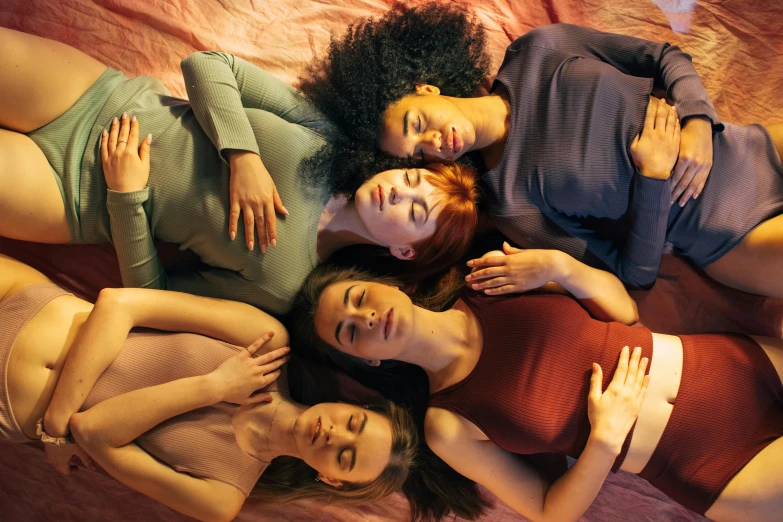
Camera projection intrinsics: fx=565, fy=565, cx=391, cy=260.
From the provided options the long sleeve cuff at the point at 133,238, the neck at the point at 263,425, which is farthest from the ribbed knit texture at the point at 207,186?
the neck at the point at 263,425

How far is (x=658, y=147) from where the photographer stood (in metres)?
1.68

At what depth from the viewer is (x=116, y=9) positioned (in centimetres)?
212

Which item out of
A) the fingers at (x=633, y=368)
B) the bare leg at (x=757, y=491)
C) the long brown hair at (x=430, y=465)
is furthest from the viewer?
the long brown hair at (x=430, y=465)

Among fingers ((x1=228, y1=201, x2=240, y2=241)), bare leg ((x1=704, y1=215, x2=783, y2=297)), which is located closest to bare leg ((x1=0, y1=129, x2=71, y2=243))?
fingers ((x1=228, y1=201, x2=240, y2=241))

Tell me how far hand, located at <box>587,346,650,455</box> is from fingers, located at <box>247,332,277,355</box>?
3.34 ft

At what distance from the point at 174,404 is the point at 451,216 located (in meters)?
1.04

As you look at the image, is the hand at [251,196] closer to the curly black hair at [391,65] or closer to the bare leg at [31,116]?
the curly black hair at [391,65]

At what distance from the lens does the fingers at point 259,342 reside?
1829mm

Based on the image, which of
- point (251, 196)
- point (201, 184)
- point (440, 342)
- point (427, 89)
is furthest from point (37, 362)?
point (427, 89)

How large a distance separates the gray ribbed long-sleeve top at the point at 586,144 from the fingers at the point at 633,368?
263 millimetres

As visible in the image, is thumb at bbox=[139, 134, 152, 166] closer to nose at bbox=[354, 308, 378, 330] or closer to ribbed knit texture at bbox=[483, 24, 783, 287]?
nose at bbox=[354, 308, 378, 330]

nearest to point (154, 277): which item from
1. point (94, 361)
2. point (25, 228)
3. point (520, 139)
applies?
point (94, 361)

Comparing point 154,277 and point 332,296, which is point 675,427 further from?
point 154,277

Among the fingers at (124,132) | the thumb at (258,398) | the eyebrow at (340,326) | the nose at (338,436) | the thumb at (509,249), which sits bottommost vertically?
the nose at (338,436)
